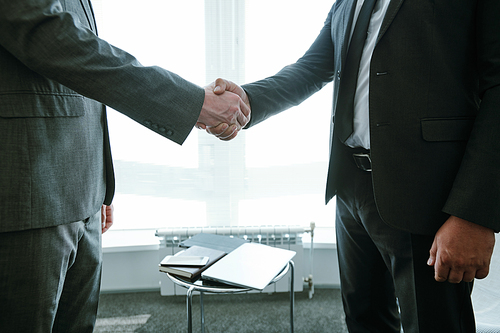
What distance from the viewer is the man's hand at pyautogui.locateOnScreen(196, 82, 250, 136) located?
108 cm

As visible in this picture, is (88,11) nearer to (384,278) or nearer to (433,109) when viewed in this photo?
(433,109)

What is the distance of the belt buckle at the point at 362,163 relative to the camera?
90 cm

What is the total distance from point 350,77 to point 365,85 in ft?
0.23

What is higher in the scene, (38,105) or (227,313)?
(38,105)

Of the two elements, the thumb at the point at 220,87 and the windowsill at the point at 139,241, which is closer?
the thumb at the point at 220,87

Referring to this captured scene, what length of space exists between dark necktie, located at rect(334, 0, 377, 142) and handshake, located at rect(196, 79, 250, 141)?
0.38m

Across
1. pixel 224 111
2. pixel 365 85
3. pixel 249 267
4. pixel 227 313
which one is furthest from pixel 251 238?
pixel 365 85

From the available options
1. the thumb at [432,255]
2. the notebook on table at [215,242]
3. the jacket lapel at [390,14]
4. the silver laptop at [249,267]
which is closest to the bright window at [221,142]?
the notebook on table at [215,242]

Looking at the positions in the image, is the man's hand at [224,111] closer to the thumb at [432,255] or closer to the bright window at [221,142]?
the thumb at [432,255]

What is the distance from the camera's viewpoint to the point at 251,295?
2297mm

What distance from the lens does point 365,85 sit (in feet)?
3.02

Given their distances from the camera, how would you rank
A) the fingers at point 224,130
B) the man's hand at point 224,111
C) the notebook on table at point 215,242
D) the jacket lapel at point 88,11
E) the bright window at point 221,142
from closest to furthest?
the jacket lapel at point 88,11 → the man's hand at point 224,111 → the fingers at point 224,130 → the notebook on table at point 215,242 → the bright window at point 221,142

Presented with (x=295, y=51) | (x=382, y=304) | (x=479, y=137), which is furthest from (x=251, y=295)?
(x=479, y=137)

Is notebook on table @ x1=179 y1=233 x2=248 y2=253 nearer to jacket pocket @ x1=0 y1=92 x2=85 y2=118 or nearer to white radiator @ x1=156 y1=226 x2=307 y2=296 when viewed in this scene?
white radiator @ x1=156 y1=226 x2=307 y2=296
